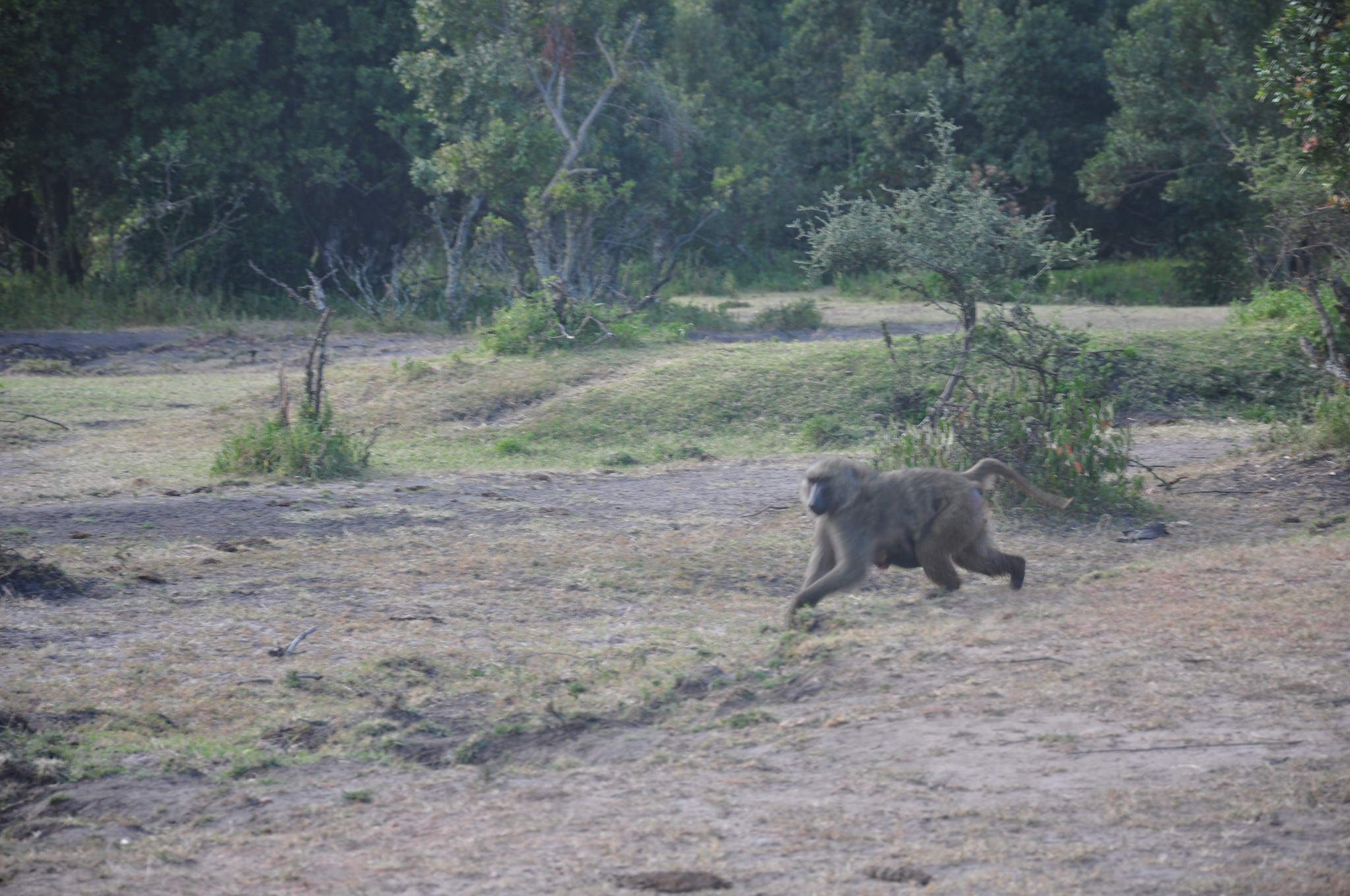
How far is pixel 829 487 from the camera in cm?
642

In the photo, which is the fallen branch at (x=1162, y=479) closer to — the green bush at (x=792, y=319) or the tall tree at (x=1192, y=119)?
the green bush at (x=792, y=319)

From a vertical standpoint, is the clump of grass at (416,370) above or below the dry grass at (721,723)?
above

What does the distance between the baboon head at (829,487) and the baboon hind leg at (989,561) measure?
0.64 meters

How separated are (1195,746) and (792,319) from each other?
1326 cm

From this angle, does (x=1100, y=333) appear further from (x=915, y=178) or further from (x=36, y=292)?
(x=36, y=292)

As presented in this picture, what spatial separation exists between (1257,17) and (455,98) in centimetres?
1102

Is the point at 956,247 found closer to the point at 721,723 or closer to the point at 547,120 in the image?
the point at 721,723

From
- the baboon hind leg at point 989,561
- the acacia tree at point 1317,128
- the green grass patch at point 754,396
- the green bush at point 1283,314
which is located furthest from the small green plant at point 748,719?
the green bush at point 1283,314

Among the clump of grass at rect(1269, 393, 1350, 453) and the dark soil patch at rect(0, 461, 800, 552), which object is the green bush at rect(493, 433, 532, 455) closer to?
the dark soil patch at rect(0, 461, 800, 552)

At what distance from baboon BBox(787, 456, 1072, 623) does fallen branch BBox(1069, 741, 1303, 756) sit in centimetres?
210

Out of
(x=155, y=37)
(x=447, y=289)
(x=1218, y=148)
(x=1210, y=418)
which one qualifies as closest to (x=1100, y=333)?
(x=1210, y=418)

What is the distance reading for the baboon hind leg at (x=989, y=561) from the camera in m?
6.47

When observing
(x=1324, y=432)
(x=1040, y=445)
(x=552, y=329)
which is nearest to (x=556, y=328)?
(x=552, y=329)

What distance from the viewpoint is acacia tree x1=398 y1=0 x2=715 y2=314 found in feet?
54.5
